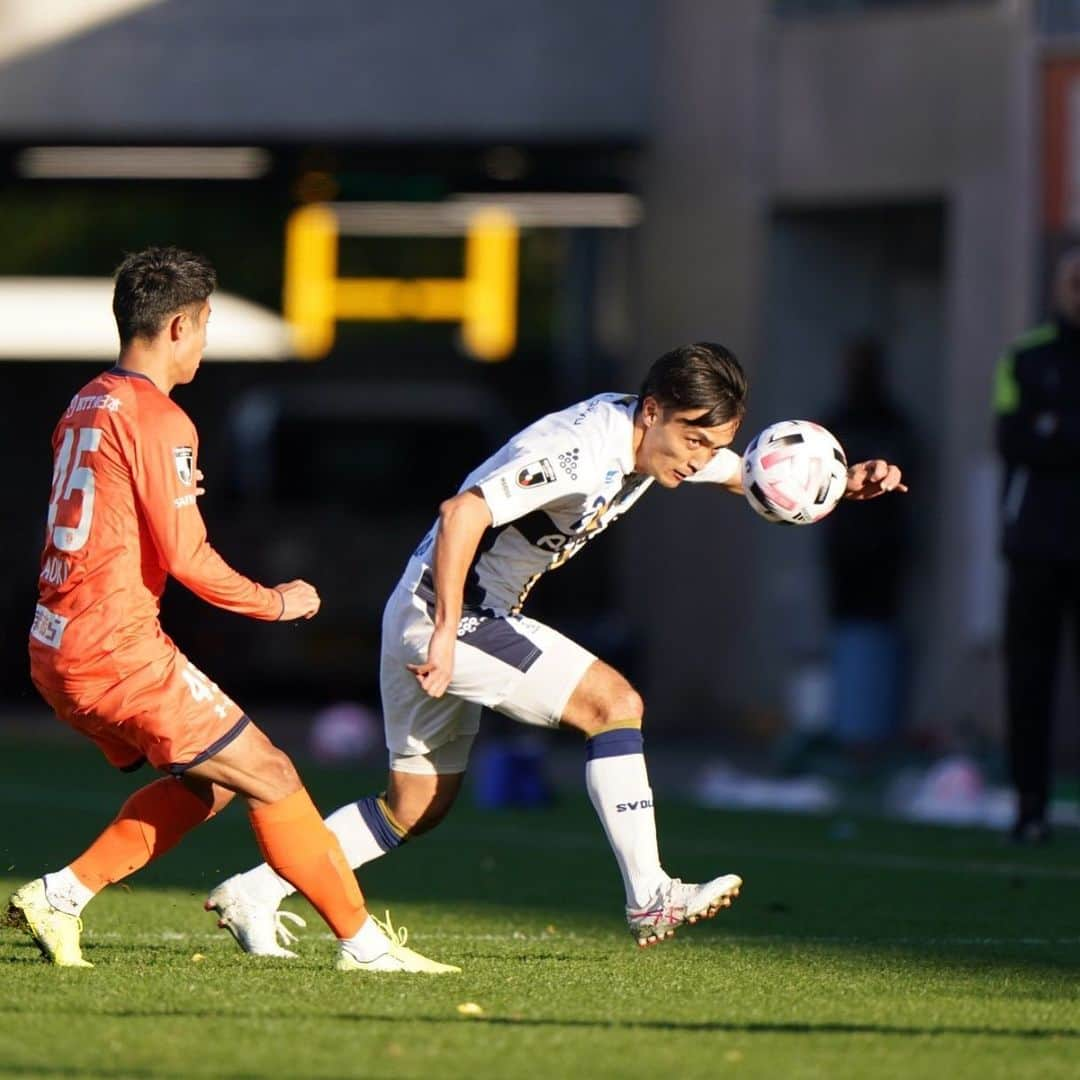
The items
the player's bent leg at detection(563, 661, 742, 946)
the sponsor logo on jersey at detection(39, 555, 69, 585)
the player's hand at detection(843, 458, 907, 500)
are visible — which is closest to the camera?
the sponsor logo on jersey at detection(39, 555, 69, 585)

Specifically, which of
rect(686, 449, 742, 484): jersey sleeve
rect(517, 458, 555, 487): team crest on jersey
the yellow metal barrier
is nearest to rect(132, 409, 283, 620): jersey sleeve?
rect(517, 458, 555, 487): team crest on jersey

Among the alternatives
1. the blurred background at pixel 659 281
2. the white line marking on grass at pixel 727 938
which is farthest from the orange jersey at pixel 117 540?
the blurred background at pixel 659 281

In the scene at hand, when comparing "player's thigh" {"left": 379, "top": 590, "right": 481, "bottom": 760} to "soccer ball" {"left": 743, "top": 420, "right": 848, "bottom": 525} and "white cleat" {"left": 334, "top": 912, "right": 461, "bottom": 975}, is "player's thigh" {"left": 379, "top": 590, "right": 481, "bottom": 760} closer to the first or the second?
"white cleat" {"left": 334, "top": 912, "right": 461, "bottom": 975}

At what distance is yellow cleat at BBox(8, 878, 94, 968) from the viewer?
688 cm

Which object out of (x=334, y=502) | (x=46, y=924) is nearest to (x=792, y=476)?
(x=46, y=924)

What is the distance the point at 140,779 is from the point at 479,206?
32.5 ft

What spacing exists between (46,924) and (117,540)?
41.3 inches

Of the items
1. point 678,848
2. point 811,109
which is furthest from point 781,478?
point 811,109

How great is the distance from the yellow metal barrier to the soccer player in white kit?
23904mm

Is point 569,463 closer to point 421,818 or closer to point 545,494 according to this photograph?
point 545,494

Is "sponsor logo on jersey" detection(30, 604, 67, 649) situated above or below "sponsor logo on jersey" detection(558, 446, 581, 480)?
below

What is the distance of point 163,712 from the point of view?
21.6 ft

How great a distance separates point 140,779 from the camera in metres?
15.2

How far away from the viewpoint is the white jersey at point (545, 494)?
22.8 ft
